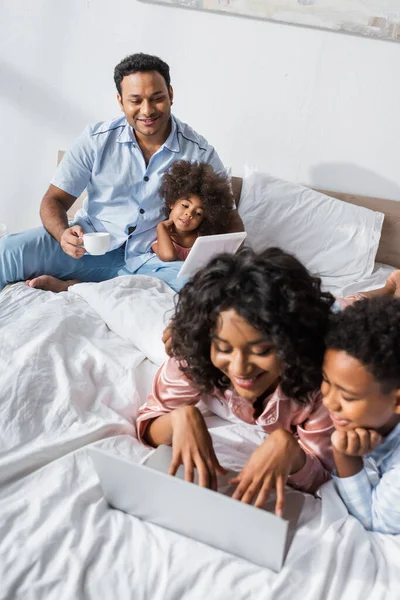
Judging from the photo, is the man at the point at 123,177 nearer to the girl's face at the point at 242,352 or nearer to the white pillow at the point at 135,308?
the white pillow at the point at 135,308

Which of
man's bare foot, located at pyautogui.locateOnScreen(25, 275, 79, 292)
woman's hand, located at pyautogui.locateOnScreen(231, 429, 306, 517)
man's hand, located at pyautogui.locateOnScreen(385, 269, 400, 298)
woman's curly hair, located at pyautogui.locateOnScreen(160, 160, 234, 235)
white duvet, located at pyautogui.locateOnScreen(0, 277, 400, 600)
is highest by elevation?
woman's curly hair, located at pyautogui.locateOnScreen(160, 160, 234, 235)

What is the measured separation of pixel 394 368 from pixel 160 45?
6.64ft

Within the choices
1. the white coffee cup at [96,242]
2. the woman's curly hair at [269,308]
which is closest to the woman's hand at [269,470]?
the woman's curly hair at [269,308]

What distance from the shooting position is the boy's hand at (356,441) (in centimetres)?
98

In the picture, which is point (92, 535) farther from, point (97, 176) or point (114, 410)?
point (97, 176)

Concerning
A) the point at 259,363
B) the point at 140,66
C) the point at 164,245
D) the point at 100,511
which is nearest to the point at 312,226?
the point at 164,245

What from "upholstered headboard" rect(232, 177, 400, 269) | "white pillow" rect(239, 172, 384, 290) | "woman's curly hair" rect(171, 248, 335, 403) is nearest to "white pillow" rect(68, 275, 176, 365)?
"woman's curly hair" rect(171, 248, 335, 403)

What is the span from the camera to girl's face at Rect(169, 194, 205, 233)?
211cm

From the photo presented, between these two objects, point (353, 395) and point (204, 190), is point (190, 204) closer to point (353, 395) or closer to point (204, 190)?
point (204, 190)

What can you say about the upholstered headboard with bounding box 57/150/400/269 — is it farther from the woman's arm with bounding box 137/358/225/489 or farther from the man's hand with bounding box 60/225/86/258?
the woman's arm with bounding box 137/358/225/489

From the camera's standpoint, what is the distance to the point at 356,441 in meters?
0.99

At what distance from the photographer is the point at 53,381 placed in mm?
1287

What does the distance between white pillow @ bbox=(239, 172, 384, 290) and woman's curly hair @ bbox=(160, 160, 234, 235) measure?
23cm

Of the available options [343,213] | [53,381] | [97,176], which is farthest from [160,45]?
[53,381]
